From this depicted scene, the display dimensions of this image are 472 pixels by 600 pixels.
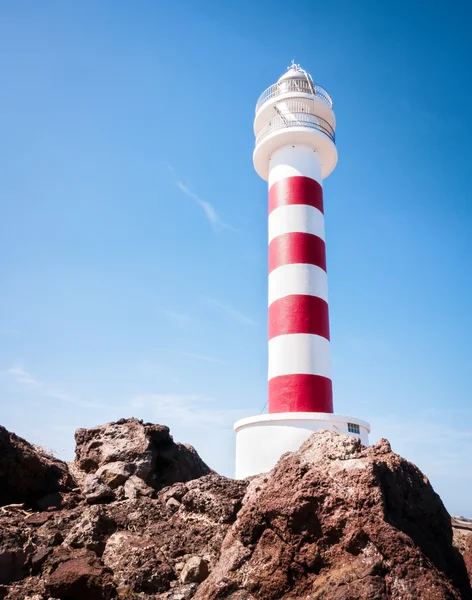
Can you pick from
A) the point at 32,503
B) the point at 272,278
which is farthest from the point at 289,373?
the point at 32,503

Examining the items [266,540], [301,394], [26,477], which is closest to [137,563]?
[266,540]

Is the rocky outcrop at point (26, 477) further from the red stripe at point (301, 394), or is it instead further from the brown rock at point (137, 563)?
the red stripe at point (301, 394)

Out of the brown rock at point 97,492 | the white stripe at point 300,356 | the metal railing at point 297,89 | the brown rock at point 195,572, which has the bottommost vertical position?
the brown rock at point 195,572

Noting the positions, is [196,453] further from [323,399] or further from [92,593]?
[323,399]

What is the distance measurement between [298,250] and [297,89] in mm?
5199

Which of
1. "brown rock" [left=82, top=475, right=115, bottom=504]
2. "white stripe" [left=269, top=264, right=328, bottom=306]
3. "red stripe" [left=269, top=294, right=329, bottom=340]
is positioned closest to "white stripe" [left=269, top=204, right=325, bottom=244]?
"white stripe" [left=269, top=264, right=328, bottom=306]

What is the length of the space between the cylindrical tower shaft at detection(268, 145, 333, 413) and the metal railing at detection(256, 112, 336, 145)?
23.9 inches

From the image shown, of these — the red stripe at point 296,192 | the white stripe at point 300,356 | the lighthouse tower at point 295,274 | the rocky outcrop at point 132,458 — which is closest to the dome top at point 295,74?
the lighthouse tower at point 295,274

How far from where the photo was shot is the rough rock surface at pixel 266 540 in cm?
278

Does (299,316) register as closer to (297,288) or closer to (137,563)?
(297,288)

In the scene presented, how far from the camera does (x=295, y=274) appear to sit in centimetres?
1243

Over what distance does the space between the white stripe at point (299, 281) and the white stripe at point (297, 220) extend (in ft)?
3.21

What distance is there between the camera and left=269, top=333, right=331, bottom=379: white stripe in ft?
38.7

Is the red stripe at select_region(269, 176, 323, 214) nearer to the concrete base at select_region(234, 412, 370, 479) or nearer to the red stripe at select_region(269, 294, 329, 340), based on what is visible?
the red stripe at select_region(269, 294, 329, 340)
